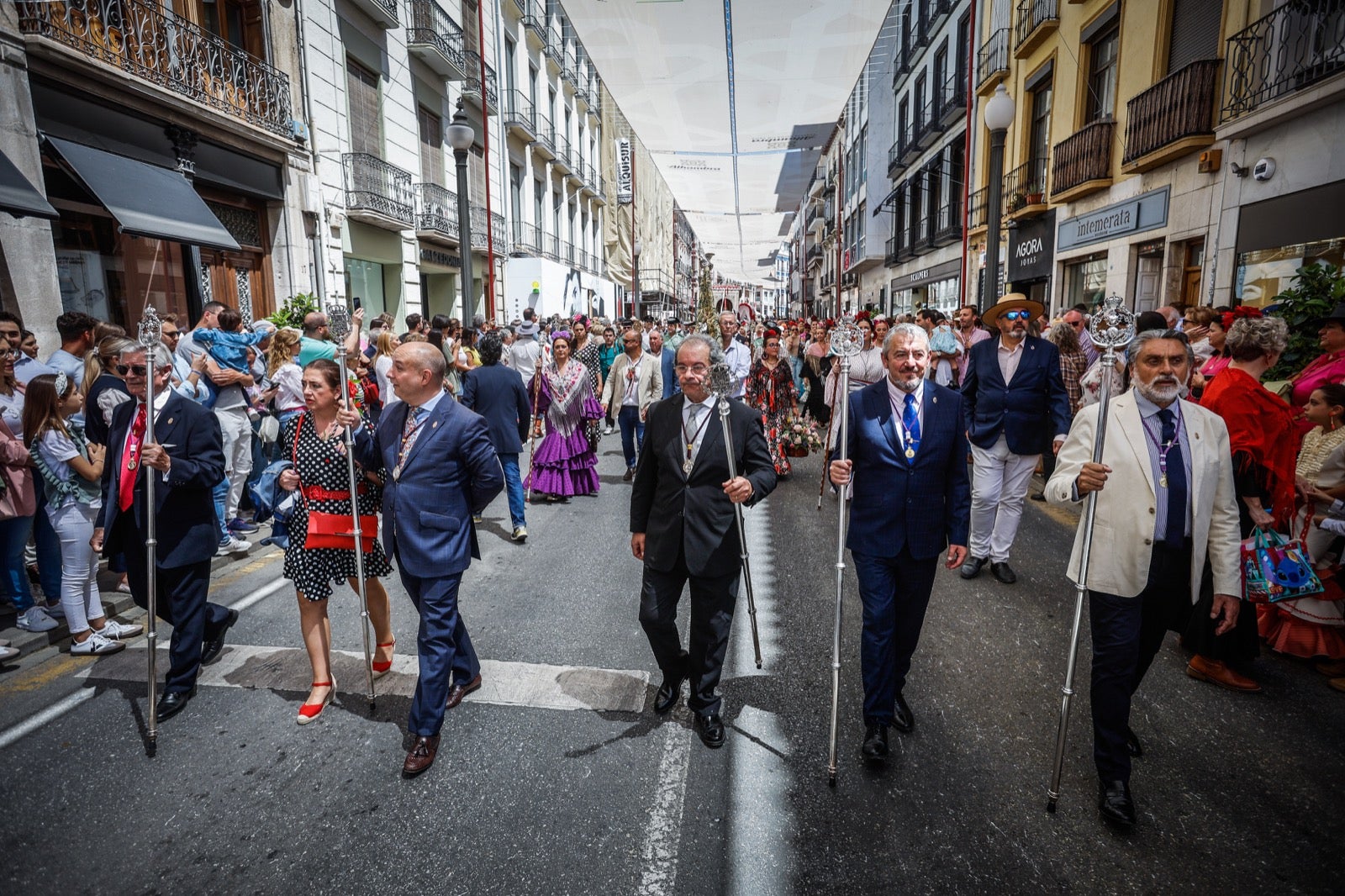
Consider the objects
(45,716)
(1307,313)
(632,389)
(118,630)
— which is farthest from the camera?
(632,389)

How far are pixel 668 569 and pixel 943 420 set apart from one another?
1421mm

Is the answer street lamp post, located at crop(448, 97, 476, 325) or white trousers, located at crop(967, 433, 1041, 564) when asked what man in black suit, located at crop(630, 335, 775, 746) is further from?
street lamp post, located at crop(448, 97, 476, 325)

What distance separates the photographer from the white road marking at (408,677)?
373 cm

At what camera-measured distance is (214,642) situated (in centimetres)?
422

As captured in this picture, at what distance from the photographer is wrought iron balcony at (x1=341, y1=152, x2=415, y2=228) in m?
15.0

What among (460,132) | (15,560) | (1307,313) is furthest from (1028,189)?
(15,560)

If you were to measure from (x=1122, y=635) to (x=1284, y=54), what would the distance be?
10154 millimetres

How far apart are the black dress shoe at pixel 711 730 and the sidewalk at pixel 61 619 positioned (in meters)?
3.78

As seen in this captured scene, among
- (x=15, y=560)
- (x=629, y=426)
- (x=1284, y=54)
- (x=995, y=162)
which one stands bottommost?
(x=15, y=560)

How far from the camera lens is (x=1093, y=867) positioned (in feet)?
8.31

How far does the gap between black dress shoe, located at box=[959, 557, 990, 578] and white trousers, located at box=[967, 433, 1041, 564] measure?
40 mm

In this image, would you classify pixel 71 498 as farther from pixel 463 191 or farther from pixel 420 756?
pixel 463 191

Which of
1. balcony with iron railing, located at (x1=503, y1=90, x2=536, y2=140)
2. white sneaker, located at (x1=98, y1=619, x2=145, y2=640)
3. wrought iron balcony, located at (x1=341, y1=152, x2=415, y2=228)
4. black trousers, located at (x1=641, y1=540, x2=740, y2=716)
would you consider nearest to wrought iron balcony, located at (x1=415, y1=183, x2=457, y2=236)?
wrought iron balcony, located at (x1=341, y1=152, x2=415, y2=228)

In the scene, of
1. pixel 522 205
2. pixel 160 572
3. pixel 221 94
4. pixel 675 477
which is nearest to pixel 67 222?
pixel 221 94
